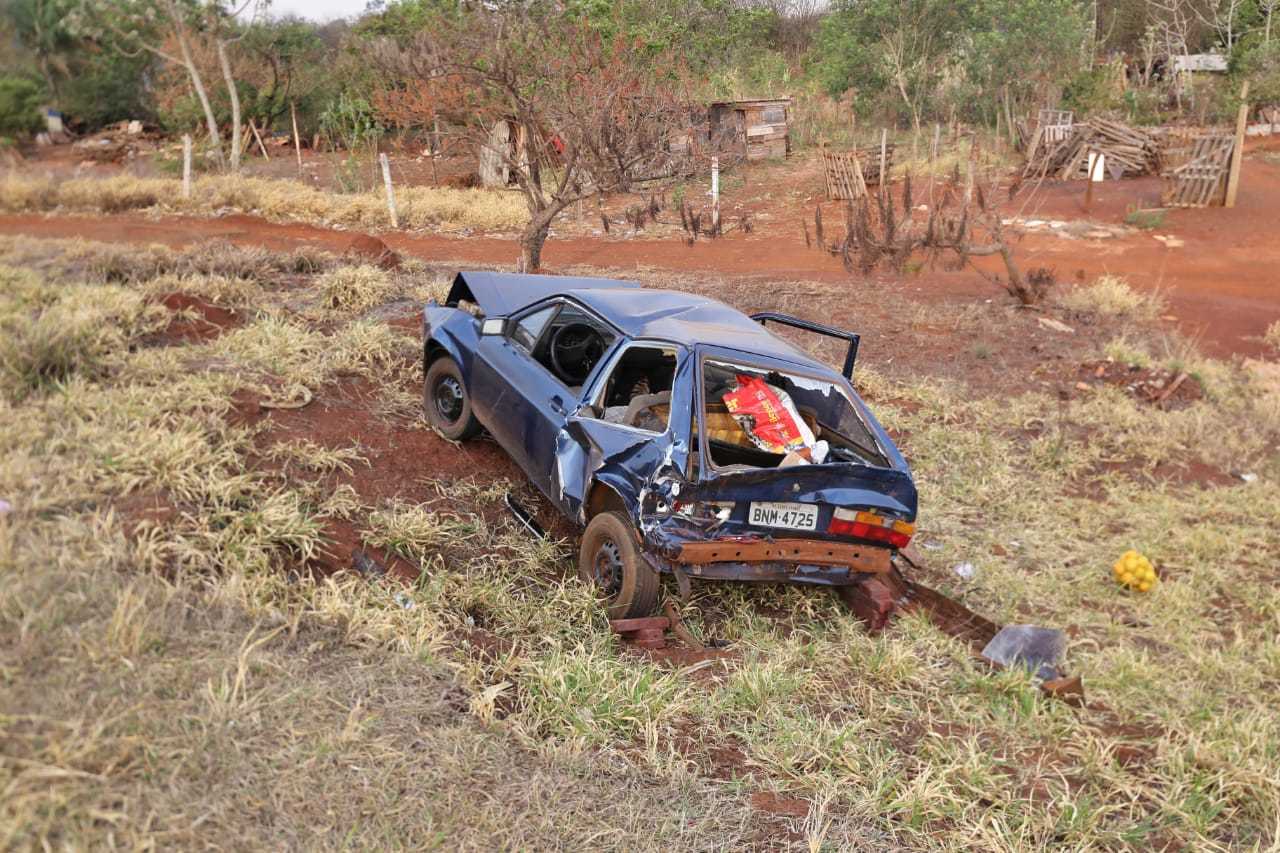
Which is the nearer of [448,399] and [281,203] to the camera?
[448,399]

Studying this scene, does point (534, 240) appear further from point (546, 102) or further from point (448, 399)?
point (448, 399)


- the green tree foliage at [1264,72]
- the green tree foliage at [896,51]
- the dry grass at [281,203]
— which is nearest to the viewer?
the dry grass at [281,203]

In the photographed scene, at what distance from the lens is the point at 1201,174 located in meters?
20.0

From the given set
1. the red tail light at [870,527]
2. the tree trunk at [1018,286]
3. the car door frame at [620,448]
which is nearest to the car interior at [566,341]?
the car door frame at [620,448]

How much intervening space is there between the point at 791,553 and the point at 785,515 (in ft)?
0.70

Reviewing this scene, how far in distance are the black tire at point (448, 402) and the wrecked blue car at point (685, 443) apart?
0.15 feet

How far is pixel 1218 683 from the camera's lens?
5.01 metres

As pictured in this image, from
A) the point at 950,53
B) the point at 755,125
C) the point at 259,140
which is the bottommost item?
the point at 259,140

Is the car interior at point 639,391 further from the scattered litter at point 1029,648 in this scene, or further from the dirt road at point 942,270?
the dirt road at point 942,270

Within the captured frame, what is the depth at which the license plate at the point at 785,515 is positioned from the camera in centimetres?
454

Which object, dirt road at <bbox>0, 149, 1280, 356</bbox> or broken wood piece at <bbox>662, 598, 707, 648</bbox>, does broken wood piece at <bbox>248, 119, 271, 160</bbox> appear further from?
broken wood piece at <bbox>662, 598, 707, 648</bbox>

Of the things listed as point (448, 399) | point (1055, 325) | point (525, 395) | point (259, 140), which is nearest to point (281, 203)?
point (259, 140)

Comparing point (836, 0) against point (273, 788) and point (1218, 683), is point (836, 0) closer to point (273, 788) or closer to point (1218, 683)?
point (1218, 683)

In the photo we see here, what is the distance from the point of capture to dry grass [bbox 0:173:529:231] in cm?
1820
